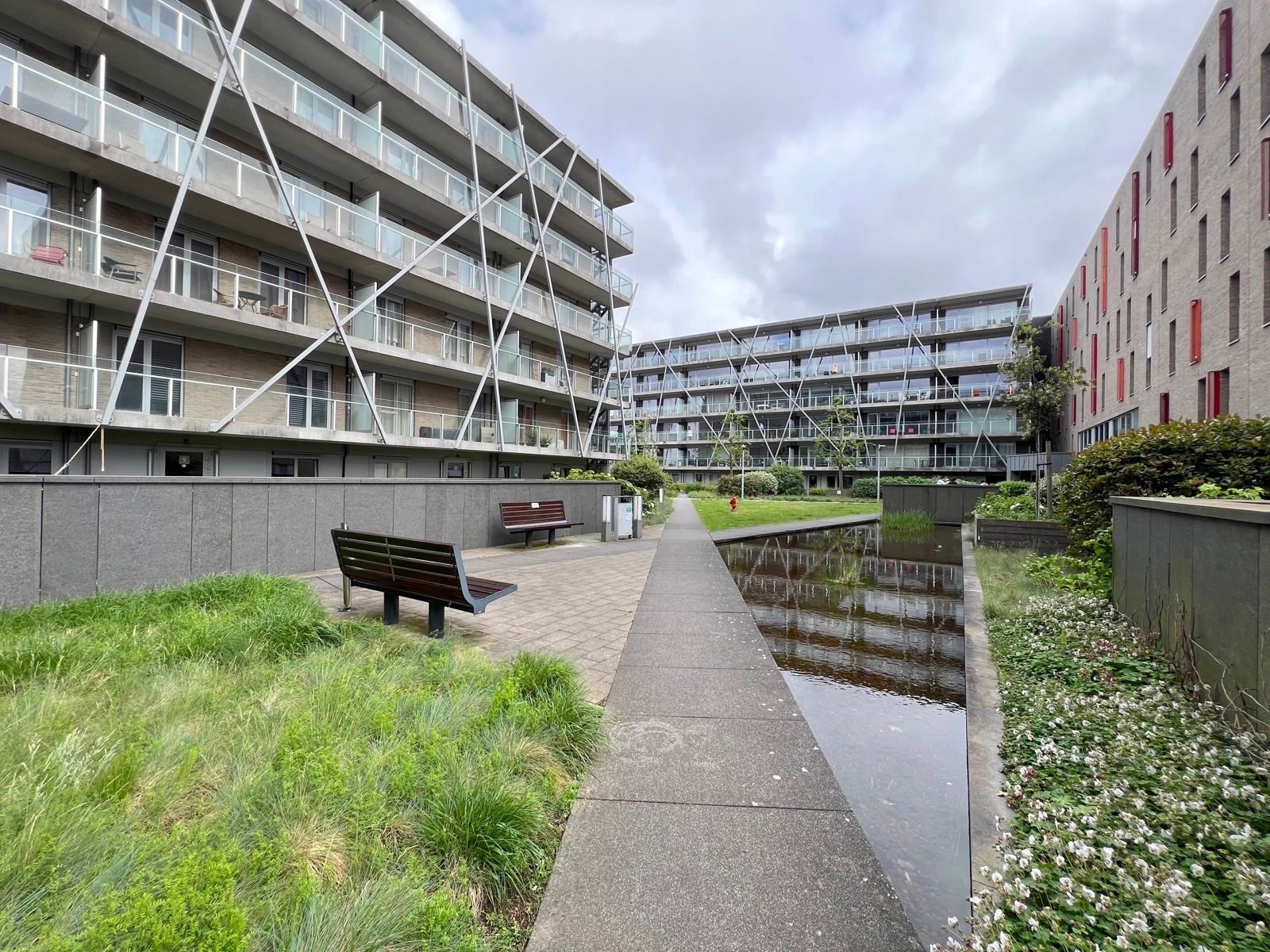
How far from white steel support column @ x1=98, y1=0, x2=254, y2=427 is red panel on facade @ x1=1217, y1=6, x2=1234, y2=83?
87.9 ft

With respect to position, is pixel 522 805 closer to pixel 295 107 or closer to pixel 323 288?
pixel 323 288

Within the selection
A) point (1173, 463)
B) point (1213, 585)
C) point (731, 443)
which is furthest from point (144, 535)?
point (731, 443)

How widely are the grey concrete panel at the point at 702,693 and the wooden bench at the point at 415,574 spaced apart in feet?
5.39

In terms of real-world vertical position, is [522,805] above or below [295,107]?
below

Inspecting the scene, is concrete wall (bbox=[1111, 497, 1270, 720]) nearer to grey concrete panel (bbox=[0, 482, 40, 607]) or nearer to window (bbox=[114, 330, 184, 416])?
grey concrete panel (bbox=[0, 482, 40, 607])

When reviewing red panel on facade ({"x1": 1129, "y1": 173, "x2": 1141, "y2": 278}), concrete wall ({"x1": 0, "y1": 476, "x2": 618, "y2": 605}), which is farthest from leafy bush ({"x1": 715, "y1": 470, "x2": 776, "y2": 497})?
concrete wall ({"x1": 0, "y1": 476, "x2": 618, "y2": 605})

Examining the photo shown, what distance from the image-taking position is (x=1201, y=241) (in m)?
18.1

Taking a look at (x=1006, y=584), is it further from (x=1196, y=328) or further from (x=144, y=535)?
(x=1196, y=328)

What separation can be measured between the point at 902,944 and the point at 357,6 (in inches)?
1000

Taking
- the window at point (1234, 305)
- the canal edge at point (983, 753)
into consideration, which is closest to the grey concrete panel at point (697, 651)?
the canal edge at point (983, 753)

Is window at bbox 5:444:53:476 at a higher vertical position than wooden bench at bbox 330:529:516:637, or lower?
higher

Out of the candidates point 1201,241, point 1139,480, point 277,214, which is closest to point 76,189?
point 277,214

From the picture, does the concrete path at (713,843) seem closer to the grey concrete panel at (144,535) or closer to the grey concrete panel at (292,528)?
the grey concrete panel at (144,535)

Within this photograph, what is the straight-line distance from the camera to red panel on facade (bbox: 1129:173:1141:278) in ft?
81.0
